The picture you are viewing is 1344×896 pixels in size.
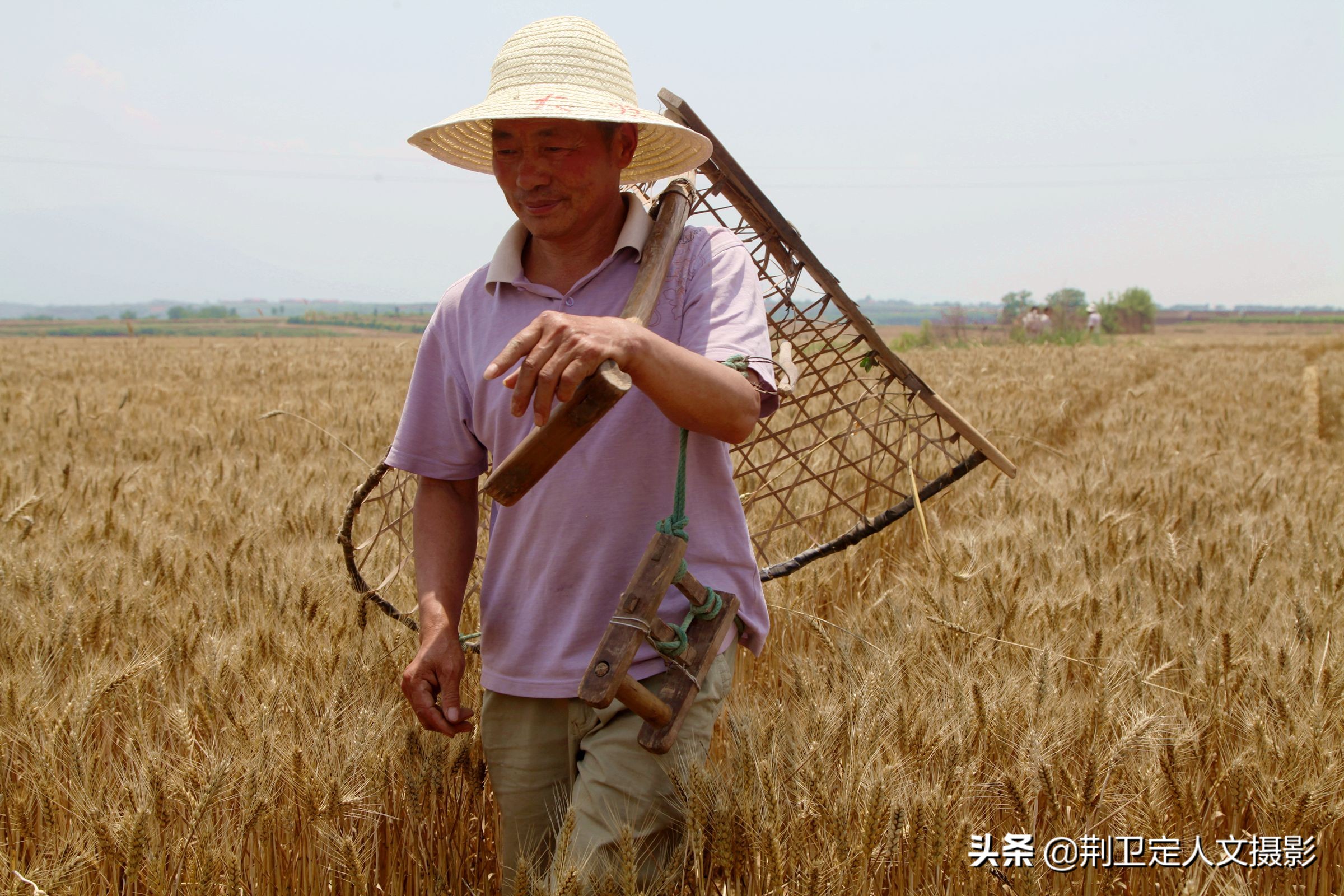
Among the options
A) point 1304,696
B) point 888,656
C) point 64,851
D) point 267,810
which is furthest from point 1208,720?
point 64,851

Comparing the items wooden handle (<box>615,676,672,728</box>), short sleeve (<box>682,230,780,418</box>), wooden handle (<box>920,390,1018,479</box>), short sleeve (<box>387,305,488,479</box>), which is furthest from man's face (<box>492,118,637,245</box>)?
wooden handle (<box>920,390,1018,479</box>)

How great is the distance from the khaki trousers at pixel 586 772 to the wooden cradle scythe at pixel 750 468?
0.29ft

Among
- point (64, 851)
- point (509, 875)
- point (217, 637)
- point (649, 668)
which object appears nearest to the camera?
point (64, 851)

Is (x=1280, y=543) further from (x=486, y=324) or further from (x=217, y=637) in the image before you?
(x=217, y=637)

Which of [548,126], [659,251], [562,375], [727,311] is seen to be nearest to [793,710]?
[727,311]

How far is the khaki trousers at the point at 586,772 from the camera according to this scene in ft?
5.16

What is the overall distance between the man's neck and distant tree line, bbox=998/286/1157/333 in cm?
3590

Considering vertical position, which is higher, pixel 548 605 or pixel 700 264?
pixel 700 264

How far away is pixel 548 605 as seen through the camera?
5.74 ft

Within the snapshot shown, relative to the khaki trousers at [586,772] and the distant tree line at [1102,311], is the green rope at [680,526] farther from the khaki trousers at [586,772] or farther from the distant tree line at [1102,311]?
the distant tree line at [1102,311]

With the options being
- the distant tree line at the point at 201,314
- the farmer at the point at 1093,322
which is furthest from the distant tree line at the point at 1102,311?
the distant tree line at the point at 201,314

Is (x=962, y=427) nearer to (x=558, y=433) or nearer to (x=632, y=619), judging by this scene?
(x=632, y=619)

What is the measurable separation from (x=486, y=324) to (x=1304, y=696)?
1.68 metres

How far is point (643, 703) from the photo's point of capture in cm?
151
